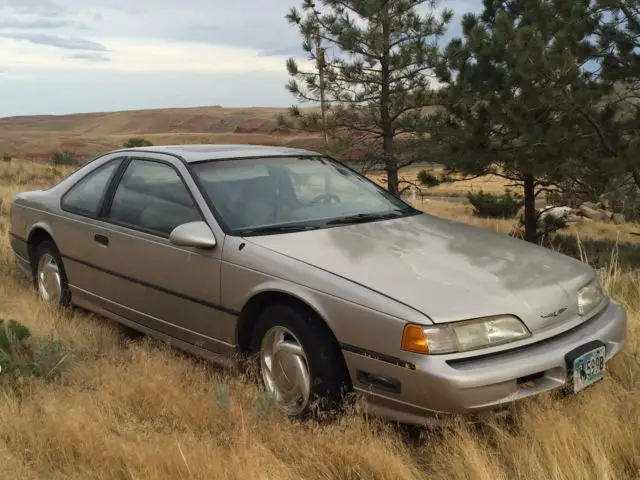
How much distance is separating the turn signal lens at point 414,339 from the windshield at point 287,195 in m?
1.16

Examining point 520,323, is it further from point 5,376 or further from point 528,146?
point 528,146

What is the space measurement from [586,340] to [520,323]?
1.40ft

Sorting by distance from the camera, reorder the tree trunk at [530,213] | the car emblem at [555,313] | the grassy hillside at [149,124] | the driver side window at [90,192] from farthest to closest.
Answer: the grassy hillside at [149,124] → the tree trunk at [530,213] → the driver side window at [90,192] → the car emblem at [555,313]

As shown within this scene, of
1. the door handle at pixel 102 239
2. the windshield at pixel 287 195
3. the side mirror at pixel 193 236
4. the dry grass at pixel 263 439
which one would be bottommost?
the dry grass at pixel 263 439

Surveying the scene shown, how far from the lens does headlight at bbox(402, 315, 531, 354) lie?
2.86m

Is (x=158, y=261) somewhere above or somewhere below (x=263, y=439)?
above

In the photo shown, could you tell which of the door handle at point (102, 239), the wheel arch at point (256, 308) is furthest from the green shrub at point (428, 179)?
the wheel arch at point (256, 308)

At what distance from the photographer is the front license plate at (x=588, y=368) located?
305 cm

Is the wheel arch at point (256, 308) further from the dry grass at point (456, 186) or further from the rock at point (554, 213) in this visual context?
the rock at point (554, 213)

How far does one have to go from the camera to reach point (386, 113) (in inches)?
487

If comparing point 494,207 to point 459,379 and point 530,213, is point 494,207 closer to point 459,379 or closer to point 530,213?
point 530,213

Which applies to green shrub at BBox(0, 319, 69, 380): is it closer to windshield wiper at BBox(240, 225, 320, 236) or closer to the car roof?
windshield wiper at BBox(240, 225, 320, 236)

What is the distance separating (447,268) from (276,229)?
39.5 inches

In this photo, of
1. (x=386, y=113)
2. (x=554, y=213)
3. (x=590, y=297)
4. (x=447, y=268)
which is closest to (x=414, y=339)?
(x=447, y=268)
